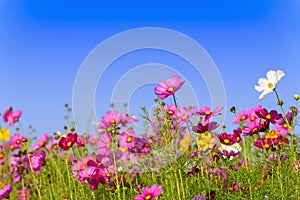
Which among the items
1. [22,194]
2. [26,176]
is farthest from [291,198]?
[26,176]

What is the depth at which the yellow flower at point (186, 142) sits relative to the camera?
82.6 inches

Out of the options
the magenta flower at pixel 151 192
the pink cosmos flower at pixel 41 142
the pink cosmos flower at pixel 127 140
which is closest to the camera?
the magenta flower at pixel 151 192

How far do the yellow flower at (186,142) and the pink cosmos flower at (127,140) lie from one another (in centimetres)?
28

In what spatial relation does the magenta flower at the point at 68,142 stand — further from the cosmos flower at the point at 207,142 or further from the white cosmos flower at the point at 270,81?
the white cosmos flower at the point at 270,81

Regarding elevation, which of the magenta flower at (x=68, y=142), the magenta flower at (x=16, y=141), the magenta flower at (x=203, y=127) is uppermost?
the magenta flower at (x=16, y=141)

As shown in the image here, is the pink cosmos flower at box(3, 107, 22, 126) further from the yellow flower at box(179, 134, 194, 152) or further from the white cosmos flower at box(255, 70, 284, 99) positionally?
the white cosmos flower at box(255, 70, 284, 99)

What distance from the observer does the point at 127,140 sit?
2.43 meters

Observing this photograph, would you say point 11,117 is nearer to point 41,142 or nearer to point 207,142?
point 41,142

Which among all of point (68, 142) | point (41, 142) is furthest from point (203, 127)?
point (41, 142)

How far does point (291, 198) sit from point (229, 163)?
1.11ft

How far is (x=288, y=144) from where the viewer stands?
2037 millimetres

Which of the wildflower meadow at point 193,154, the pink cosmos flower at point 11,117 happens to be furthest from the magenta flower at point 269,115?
the pink cosmos flower at point 11,117

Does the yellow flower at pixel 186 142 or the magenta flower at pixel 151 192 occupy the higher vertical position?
the yellow flower at pixel 186 142

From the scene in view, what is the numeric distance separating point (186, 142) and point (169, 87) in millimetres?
352
